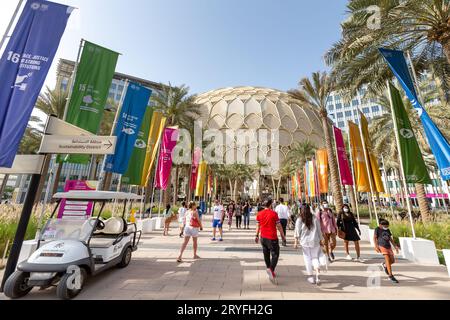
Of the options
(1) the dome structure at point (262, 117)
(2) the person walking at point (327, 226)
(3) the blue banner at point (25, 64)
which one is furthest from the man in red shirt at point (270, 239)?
(1) the dome structure at point (262, 117)

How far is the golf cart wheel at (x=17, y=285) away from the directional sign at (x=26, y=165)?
1988mm

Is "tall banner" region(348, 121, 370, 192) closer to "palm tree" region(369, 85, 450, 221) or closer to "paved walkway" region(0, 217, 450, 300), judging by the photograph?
"paved walkway" region(0, 217, 450, 300)

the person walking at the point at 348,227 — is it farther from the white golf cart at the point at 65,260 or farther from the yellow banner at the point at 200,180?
the yellow banner at the point at 200,180

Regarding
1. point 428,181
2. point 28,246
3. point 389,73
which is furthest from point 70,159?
point 389,73

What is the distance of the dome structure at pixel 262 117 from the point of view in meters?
58.8

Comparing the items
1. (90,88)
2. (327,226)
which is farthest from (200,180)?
(327,226)

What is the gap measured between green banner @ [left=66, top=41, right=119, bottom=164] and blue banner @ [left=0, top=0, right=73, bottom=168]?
294 cm

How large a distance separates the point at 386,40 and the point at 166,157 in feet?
41.0

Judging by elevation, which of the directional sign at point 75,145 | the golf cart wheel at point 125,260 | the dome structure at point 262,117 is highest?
the dome structure at point 262,117

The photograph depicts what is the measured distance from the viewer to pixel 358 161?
1127cm

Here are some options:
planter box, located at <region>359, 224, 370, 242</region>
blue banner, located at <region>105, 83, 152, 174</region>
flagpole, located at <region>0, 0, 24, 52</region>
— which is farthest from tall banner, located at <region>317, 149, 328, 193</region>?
flagpole, located at <region>0, 0, 24, 52</region>

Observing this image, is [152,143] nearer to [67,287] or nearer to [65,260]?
[65,260]

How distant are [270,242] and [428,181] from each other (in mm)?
6445
